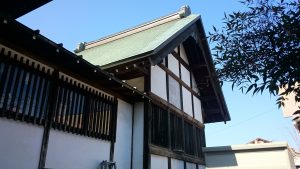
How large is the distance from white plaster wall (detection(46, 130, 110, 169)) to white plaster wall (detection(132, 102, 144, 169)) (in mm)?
1269

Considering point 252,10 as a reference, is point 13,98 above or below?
below

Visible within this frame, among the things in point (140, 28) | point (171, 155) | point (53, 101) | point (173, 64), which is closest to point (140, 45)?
point (173, 64)

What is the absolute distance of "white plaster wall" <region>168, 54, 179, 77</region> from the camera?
Result: 12.4 meters

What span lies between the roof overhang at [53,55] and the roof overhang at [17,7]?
23 cm

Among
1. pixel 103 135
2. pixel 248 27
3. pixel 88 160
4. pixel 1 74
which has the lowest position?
pixel 88 160

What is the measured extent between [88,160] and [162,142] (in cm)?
360

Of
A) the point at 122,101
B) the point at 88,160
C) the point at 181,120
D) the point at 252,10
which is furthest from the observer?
the point at 181,120

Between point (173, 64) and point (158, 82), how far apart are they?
7.17ft

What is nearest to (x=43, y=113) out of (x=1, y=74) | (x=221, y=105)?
(x=1, y=74)

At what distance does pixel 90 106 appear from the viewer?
308 inches

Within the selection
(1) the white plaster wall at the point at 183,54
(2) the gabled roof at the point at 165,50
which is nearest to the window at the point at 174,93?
(2) the gabled roof at the point at 165,50

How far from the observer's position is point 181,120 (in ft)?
40.4

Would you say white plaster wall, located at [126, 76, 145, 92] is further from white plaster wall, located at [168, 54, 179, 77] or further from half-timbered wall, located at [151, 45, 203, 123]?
white plaster wall, located at [168, 54, 179, 77]

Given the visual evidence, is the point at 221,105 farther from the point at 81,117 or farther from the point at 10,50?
the point at 10,50
